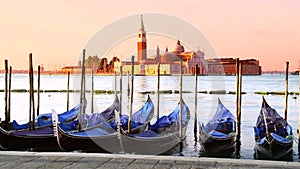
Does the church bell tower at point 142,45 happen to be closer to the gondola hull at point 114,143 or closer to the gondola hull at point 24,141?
the gondola hull at point 114,143

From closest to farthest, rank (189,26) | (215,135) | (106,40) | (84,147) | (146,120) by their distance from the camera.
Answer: (106,40)
(189,26)
(84,147)
(215,135)
(146,120)

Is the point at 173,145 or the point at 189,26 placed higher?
the point at 189,26

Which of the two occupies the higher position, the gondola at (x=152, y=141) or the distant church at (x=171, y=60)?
the distant church at (x=171, y=60)

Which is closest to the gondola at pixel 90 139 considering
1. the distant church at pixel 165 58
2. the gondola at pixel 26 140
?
the gondola at pixel 26 140

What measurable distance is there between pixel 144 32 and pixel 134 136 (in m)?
2.46

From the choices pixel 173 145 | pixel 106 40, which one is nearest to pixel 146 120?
pixel 173 145

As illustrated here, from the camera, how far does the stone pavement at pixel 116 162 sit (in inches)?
209

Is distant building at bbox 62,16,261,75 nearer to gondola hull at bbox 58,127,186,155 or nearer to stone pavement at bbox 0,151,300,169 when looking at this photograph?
gondola hull at bbox 58,127,186,155

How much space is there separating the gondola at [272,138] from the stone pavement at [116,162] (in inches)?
210

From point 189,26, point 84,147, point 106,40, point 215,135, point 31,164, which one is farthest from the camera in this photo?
point 215,135

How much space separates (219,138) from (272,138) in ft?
4.42

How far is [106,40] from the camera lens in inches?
334

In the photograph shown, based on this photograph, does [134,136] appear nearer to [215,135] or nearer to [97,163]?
[215,135]

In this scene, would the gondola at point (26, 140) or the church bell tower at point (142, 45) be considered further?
the gondola at point (26, 140)
